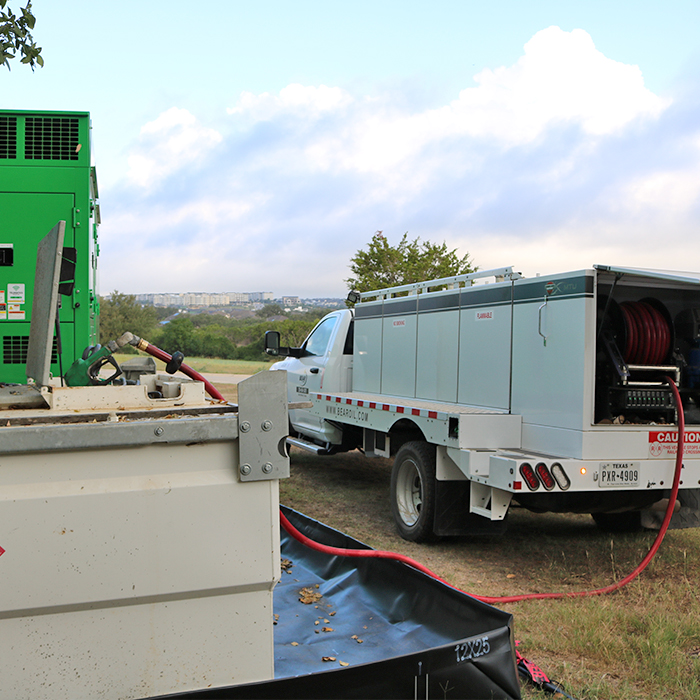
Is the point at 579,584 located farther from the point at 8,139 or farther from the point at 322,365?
the point at 8,139

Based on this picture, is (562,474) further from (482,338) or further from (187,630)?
(187,630)

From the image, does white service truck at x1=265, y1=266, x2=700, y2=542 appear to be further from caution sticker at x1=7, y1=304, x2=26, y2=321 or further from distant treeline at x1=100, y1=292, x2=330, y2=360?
distant treeline at x1=100, y1=292, x2=330, y2=360

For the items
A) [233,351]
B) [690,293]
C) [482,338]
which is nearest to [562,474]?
[482,338]

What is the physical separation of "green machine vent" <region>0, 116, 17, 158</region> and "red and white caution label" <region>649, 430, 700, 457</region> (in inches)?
219

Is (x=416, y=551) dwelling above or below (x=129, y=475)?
below

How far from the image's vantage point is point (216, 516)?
2289 mm

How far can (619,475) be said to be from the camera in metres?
5.28

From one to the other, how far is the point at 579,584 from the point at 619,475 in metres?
0.93

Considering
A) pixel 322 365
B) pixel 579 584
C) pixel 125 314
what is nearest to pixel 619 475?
pixel 579 584

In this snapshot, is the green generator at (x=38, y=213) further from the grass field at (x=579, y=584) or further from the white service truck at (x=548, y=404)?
the grass field at (x=579, y=584)

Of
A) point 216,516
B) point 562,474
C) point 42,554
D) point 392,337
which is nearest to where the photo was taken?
point 42,554

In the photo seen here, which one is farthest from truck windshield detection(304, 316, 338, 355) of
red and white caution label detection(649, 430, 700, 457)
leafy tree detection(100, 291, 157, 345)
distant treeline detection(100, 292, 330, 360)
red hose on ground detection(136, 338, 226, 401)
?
leafy tree detection(100, 291, 157, 345)

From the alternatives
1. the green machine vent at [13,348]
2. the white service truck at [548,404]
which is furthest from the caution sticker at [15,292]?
the white service truck at [548,404]

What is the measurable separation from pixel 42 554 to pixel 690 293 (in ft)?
18.7
